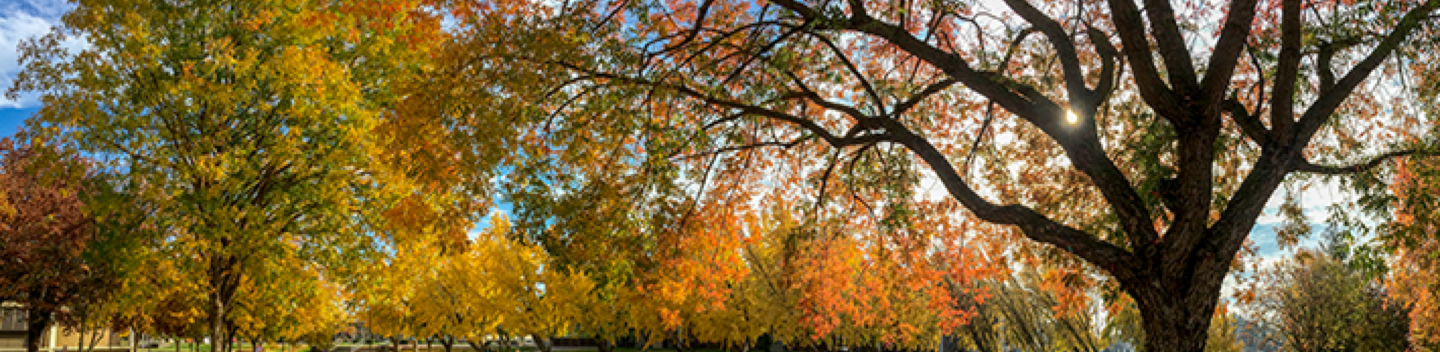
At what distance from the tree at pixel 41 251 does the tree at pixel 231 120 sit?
8521 millimetres

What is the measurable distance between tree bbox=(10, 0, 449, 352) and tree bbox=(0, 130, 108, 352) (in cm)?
852

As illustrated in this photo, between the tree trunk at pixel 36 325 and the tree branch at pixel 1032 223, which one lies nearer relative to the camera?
the tree branch at pixel 1032 223

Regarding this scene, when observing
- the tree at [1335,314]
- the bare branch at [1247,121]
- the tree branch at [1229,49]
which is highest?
the tree branch at [1229,49]

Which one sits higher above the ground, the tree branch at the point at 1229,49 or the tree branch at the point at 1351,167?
the tree branch at the point at 1229,49

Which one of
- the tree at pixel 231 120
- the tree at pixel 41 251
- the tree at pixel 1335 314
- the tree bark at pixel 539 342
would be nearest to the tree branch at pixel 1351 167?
the tree at pixel 231 120

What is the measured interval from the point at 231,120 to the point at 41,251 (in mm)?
12090

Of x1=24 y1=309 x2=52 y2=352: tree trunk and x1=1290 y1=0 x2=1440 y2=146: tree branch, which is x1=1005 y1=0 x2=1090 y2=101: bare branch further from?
x1=24 y1=309 x2=52 y2=352: tree trunk

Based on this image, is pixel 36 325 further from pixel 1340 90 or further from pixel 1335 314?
pixel 1335 314

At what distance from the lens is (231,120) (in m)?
Answer: 15.9

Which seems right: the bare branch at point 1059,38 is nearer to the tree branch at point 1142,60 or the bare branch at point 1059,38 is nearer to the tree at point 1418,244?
the tree branch at point 1142,60

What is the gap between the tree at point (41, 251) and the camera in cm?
2267

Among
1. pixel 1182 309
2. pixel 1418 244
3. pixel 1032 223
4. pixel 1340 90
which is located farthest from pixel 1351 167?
pixel 1032 223

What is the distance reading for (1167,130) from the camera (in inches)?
328

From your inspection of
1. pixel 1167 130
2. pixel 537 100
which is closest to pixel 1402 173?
pixel 1167 130
